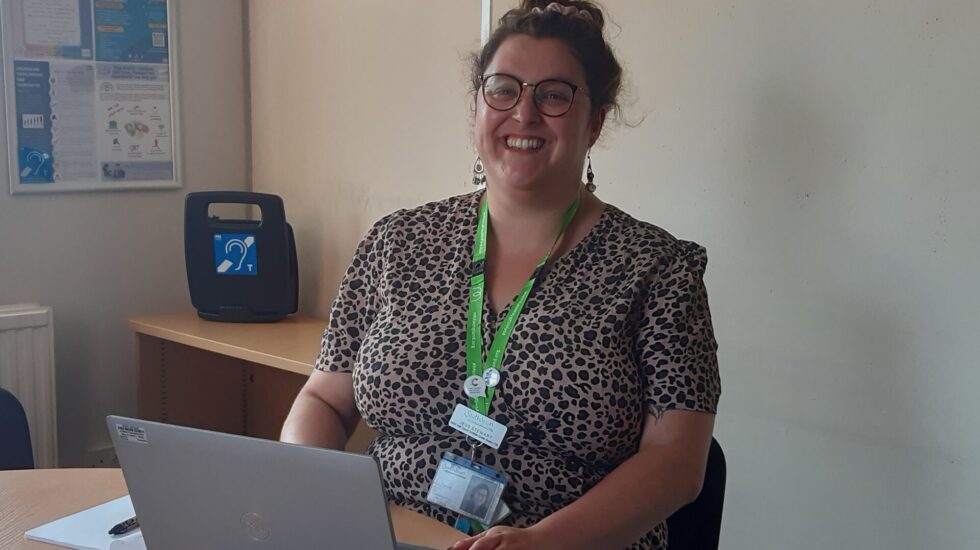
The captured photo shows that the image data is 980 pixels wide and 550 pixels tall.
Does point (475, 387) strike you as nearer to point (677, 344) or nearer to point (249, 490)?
point (677, 344)

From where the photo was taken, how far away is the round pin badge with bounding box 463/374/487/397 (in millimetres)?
1570

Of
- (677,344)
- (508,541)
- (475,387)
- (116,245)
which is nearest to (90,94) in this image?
(116,245)

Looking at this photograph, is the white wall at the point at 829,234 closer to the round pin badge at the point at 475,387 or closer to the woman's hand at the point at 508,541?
the round pin badge at the point at 475,387

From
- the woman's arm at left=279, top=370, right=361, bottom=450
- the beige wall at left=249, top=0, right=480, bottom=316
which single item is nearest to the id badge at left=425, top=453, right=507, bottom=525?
the woman's arm at left=279, top=370, right=361, bottom=450

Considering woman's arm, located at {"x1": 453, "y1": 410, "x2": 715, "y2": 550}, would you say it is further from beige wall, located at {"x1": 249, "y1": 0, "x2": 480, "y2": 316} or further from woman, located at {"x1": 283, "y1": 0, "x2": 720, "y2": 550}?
beige wall, located at {"x1": 249, "y1": 0, "x2": 480, "y2": 316}

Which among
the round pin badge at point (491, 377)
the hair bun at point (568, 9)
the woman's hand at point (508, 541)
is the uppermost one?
the hair bun at point (568, 9)

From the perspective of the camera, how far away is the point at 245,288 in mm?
2877

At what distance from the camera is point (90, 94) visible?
2.82m

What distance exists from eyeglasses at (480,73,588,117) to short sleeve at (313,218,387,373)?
350 millimetres

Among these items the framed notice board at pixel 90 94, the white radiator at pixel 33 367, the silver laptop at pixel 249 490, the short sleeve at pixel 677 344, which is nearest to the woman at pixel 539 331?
the short sleeve at pixel 677 344

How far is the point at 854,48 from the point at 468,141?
1088 mm

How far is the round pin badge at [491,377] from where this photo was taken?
5.15 feet

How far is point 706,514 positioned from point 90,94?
2.19m

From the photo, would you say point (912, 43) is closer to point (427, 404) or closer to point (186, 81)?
point (427, 404)
